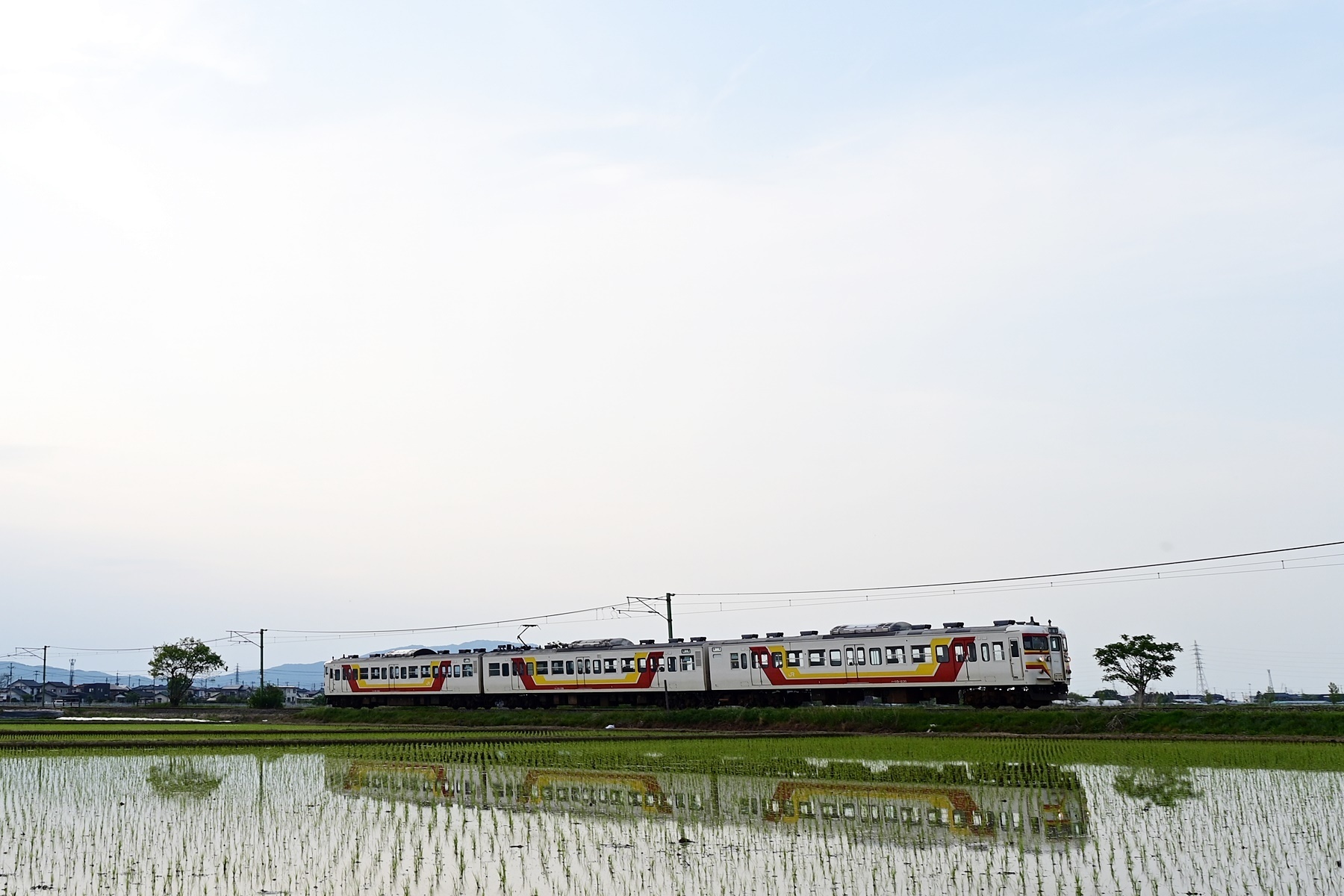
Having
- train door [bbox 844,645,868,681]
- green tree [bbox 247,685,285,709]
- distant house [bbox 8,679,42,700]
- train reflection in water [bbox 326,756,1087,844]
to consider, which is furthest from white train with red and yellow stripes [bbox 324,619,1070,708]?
distant house [bbox 8,679,42,700]

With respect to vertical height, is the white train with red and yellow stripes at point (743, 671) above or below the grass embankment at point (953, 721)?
above

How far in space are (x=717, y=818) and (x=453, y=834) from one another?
356cm

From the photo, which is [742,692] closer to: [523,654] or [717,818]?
[523,654]

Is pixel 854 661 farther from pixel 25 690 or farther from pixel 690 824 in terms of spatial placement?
pixel 25 690

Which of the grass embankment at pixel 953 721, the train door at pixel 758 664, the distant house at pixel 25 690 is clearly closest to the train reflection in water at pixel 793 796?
the grass embankment at pixel 953 721

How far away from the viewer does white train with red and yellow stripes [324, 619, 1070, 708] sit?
39.8 metres

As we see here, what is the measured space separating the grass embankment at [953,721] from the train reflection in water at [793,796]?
11.9 metres

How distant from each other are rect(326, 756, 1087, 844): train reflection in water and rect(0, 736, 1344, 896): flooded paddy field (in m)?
0.08

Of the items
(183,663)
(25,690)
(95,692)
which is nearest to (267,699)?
(183,663)

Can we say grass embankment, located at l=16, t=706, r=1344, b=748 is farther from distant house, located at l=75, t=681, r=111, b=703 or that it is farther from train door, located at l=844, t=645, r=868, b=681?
distant house, located at l=75, t=681, r=111, b=703

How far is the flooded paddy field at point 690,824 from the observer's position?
12.3 metres

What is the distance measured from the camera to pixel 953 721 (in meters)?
37.4

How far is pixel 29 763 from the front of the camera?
2638cm

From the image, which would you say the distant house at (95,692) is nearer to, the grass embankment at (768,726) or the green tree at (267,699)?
the green tree at (267,699)
